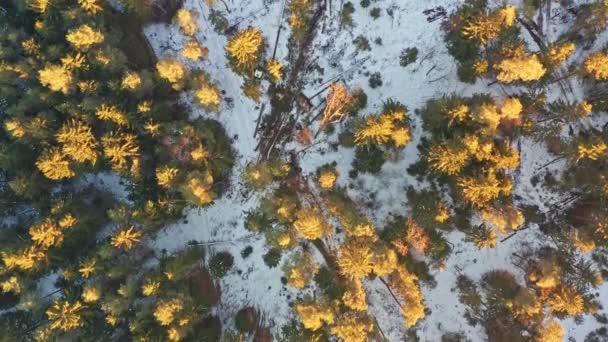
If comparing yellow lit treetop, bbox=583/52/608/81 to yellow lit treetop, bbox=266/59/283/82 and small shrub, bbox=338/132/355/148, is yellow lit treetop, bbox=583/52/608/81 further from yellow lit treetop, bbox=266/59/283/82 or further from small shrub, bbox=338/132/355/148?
yellow lit treetop, bbox=266/59/283/82

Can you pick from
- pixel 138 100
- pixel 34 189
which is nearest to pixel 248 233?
pixel 138 100

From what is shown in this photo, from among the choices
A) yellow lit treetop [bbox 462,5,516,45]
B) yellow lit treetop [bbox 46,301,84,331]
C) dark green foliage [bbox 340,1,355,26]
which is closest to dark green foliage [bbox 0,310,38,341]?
yellow lit treetop [bbox 46,301,84,331]

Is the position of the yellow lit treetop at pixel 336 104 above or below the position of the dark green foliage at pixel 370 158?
above

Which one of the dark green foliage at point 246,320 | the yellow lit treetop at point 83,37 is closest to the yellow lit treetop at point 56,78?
the yellow lit treetop at point 83,37

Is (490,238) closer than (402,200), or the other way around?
(490,238)

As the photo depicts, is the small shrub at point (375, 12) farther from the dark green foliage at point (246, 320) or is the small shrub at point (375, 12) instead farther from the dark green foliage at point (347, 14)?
the dark green foliage at point (246, 320)

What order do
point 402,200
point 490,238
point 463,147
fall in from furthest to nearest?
point 402,200 → point 490,238 → point 463,147

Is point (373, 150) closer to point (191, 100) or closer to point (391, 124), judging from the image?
point (391, 124)
